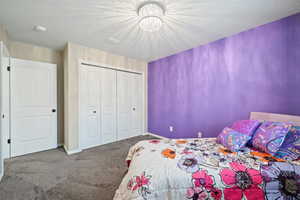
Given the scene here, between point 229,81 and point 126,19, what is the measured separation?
2151 mm

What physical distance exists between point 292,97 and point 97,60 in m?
3.72

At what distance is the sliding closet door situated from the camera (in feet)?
12.1

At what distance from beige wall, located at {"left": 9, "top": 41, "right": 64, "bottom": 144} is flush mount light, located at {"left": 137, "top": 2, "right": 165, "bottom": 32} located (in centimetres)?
263

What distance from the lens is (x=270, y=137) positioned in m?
1.40

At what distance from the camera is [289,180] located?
3.33 feet

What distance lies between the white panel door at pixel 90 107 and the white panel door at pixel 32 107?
27.6 inches

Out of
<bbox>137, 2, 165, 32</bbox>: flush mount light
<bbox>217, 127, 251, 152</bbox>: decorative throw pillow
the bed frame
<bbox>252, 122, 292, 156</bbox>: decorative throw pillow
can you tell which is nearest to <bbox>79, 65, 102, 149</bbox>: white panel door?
<bbox>137, 2, 165, 32</bbox>: flush mount light

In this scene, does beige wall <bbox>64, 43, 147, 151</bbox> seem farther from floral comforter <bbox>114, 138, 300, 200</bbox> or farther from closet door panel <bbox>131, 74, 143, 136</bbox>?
floral comforter <bbox>114, 138, 300, 200</bbox>

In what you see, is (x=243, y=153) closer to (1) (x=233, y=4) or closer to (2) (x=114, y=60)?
(1) (x=233, y=4)

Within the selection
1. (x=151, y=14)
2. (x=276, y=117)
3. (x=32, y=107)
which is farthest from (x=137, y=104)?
(x=276, y=117)

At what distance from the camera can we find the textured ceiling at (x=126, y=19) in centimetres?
163

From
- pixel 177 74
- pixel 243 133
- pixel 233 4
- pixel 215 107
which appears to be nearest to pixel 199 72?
pixel 177 74

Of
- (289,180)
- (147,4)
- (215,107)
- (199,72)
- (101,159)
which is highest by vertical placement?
(147,4)

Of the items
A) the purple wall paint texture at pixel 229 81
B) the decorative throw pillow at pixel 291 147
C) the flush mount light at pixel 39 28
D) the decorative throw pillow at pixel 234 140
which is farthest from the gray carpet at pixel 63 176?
the flush mount light at pixel 39 28
